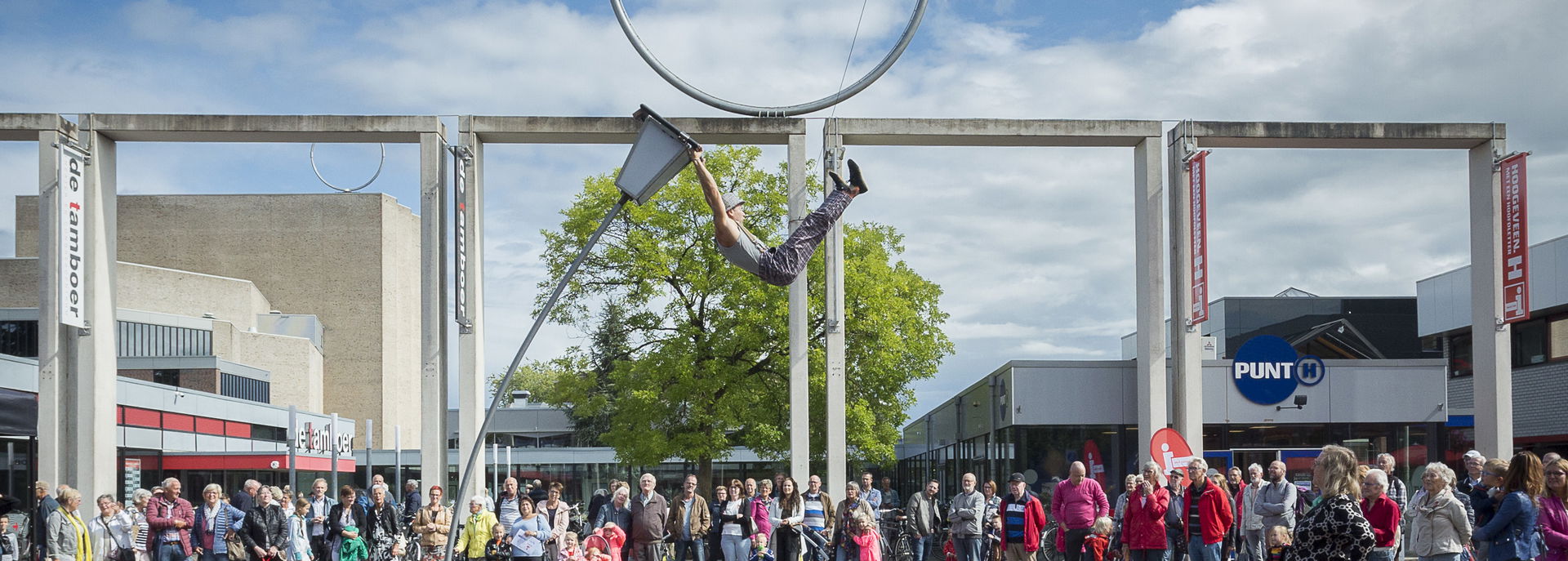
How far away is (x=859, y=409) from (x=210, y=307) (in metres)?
46.0

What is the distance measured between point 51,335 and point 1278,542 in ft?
49.9

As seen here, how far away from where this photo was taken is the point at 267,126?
18812mm

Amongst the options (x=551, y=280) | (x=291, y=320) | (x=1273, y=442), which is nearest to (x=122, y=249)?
(x=291, y=320)

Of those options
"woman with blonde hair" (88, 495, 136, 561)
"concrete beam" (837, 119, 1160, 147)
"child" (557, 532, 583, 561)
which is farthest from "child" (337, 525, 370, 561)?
"concrete beam" (837, 119, 1160, 147)

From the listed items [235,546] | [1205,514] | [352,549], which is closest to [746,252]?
[1205,514]

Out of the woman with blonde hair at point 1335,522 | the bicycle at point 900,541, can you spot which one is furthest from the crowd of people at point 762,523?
the woman with blonde hair at point 1335,522

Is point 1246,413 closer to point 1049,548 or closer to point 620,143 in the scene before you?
point 1049,548

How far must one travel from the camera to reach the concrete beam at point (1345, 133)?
19.6 metres

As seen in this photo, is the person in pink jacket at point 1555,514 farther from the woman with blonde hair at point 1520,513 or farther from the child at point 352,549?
the child at point 352,549

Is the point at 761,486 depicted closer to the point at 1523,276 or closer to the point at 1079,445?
the point at 1079,445

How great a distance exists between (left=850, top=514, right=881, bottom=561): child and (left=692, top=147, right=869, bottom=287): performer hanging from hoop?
911 centimetres

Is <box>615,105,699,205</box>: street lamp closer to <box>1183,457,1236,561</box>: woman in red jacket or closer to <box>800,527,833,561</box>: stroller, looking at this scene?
<box>1183,457,1236,561</box>: woman in red jacket

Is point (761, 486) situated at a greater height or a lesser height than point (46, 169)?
lesser

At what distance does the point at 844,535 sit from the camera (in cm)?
1761
